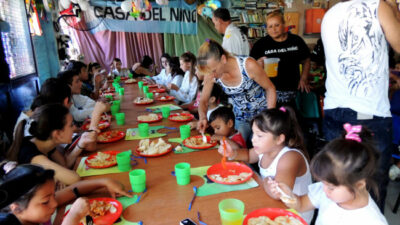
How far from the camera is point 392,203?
2.40 meters

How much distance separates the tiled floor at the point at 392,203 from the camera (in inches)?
85.1

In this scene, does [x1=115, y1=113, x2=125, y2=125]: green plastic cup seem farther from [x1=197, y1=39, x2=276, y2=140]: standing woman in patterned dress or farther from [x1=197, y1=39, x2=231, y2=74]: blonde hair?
[x1=197, y1=39, x2=231, y2=74]: blonde hair

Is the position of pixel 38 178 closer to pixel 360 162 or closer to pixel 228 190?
pixel 228 190

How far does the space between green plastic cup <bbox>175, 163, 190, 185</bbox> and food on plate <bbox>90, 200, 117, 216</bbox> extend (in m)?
0.32

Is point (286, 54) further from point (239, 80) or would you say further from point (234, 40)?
point (239, 80)

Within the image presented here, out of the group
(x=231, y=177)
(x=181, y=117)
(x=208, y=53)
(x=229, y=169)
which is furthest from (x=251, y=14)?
(x=231, y=177)

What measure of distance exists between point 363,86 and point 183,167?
109 cm

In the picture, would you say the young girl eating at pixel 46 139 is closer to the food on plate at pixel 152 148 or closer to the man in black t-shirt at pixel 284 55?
the food on plate at pixel 152 148

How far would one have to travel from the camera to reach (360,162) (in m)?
1.02

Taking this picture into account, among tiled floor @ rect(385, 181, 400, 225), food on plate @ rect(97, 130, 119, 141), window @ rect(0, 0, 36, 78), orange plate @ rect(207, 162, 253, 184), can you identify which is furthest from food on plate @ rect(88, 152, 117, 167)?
window @ rect(0, 0, 36, 78)

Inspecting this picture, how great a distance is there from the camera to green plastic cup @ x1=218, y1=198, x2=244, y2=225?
0.88 m

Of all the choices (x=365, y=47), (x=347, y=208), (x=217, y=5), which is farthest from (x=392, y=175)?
(x=217, y=5)

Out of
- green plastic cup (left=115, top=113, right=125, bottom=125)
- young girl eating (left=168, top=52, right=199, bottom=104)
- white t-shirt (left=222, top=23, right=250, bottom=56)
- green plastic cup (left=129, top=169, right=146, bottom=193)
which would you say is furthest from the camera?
young girl eating (left=168, top=52, right=199, bottom=104)

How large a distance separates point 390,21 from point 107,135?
1892 mm
